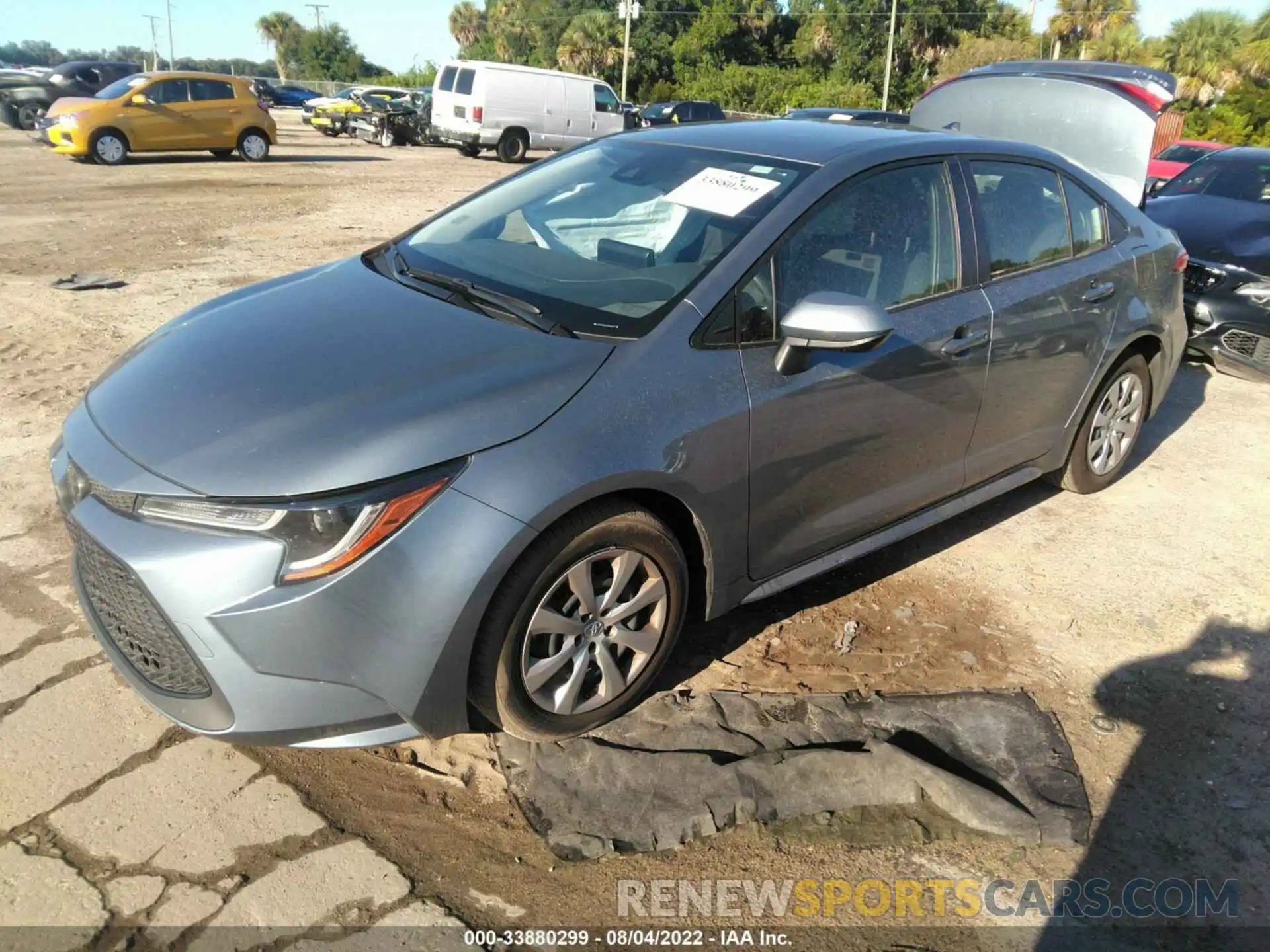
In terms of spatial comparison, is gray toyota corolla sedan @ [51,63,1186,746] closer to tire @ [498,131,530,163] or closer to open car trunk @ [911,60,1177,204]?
open car trunk @ [911,60,1177,204]

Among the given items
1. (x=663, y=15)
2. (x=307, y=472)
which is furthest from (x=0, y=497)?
(x=663, y=15)

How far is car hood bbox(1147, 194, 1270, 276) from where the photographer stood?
6.97 m

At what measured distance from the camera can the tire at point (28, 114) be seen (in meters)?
23.5

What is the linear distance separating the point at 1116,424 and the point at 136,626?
434cm

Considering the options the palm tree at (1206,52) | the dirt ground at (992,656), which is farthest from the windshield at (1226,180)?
the palm tree at (1206,52)

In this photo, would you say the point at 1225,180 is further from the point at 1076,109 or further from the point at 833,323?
the point at 833,323

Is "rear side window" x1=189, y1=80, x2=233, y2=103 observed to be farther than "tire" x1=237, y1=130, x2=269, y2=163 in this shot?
No

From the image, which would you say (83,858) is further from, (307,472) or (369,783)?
(307,472)

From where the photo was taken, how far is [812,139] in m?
3.67

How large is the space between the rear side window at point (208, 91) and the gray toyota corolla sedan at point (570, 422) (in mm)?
16875

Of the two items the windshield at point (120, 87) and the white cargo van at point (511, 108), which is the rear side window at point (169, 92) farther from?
the white cargo van at point (511, 108)

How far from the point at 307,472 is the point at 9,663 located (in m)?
1.53

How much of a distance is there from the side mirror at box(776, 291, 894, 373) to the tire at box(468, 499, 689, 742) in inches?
27.7

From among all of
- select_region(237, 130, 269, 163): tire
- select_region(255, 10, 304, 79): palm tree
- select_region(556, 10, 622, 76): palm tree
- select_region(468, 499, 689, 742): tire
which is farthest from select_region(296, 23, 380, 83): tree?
select_region(468, 499, 689, 742): tire
